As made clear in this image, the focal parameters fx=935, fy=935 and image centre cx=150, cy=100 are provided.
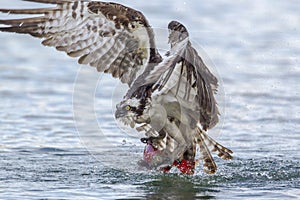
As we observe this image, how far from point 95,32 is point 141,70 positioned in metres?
0.58

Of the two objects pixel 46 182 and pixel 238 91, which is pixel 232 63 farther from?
pixel 46 182

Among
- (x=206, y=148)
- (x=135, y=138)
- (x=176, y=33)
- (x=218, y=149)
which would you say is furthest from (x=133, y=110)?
(x=135, y=138)

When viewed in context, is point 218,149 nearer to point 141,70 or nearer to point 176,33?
point 141,70

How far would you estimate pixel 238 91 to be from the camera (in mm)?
12133

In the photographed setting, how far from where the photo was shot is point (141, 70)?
29.8ft

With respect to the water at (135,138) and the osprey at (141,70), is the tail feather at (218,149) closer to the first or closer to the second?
the osprey at (141,70)

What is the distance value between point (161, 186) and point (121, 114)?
0.76m

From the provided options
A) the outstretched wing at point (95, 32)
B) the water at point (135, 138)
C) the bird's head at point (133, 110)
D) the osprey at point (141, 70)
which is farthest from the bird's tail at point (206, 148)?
the outstretched wing at point (95, 32)

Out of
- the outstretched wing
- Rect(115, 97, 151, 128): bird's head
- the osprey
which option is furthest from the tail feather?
the outstretched wing

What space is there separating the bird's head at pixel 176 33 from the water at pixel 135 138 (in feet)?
4.28

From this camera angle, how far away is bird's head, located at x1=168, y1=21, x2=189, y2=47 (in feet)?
27.2

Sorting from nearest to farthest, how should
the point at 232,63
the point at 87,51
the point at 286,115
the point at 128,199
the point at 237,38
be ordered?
the point at 128,199 < the point at 87,51 < the point at 286,115 < the point at 232,63 < the point at 237,38

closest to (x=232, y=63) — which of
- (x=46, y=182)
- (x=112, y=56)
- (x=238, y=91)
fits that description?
(x=238, y=91)

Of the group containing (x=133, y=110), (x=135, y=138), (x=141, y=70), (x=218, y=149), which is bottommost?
(x=135, y=138)
